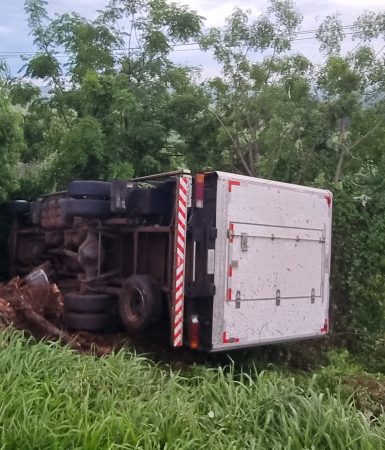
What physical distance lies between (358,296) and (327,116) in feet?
10.9

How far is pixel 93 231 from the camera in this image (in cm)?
795

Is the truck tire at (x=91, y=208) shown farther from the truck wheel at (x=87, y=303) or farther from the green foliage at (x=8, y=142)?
the green foliage at (x=8, y=142)

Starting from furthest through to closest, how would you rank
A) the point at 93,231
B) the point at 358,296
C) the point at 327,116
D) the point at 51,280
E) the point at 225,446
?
1. the point at 327,116
2. the point at 358,296
3. the point at 51,280
4. the point at 93,231
5. the point at 225,446

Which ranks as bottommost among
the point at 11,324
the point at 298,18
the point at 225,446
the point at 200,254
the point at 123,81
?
the point at 225,446

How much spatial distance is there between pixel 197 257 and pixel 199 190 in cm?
67

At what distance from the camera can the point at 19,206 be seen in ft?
32.6

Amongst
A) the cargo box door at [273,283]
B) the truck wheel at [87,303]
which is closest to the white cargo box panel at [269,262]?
the cargo box door at [273,283]

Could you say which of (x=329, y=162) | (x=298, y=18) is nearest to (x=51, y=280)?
(x=329, y=162)

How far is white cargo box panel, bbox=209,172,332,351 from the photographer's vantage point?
7035 millimetres

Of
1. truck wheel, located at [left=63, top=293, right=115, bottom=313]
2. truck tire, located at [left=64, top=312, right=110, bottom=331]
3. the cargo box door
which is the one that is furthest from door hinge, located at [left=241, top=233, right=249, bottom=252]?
truck tire, located at [left=64, top=312, right=110, bottom=331]

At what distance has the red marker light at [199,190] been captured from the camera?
23.2 feet

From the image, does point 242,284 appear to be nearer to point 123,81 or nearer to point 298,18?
point 123,81

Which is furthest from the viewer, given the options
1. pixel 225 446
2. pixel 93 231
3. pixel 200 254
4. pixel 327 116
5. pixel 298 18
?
pixel 298 18

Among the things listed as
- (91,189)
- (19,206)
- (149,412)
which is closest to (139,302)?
(91,189)
